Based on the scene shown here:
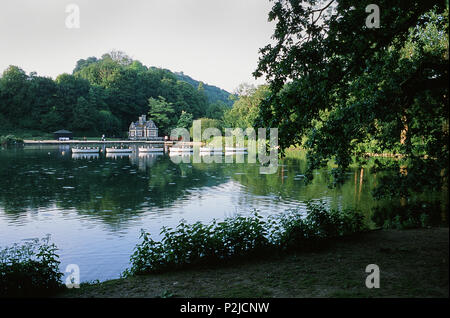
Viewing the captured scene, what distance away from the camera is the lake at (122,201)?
1168 cm

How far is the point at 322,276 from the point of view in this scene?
5.85 m

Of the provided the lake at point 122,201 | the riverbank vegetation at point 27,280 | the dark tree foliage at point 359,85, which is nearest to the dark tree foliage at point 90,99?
the lake at point 122,201

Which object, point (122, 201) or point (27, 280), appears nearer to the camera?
point (27, 280)

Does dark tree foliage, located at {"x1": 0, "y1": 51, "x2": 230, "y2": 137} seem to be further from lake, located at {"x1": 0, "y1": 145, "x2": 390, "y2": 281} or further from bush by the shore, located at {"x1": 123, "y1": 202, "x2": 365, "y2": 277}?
bush by the shore, located at {"x1": 123, "y1": 202, "x2": 365, "y2": 277}

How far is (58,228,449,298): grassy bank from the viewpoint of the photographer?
5012mm

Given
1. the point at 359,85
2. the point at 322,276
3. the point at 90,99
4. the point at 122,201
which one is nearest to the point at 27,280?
the point at 322,276

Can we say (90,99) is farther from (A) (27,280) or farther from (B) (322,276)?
(B) (322,276)

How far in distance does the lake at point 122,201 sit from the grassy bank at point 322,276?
2.88 meters

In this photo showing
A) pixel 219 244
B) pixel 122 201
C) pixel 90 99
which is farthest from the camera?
pixel 90 99

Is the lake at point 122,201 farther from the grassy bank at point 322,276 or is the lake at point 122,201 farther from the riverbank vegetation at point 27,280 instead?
the grassy bank at point 322,276

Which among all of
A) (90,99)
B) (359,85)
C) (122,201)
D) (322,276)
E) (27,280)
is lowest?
(122,201)

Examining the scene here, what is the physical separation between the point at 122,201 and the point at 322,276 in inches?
578

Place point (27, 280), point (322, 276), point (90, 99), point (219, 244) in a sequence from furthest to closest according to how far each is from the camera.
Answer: point (90, 99), point (219, 244), point (27, 280), point (322, 276)
